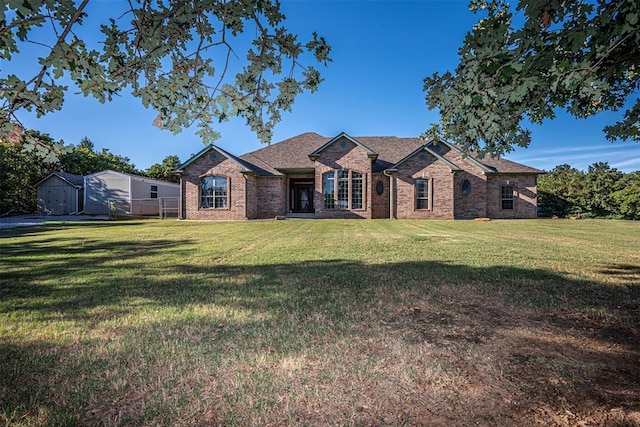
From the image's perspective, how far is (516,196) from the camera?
25344 millimetres

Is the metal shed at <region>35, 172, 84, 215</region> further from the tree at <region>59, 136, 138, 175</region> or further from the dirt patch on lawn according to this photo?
the dirt patch on lawn

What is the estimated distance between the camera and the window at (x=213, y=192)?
24219mm

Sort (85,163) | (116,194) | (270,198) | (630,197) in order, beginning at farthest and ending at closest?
(85,163) → (116,194) → (270,198) → (630,197)

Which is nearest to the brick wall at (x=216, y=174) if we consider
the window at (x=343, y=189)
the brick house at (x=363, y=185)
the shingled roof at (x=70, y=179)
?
the brick house at (x=363, y=185)

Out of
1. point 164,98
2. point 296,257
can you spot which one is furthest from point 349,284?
point 164,98

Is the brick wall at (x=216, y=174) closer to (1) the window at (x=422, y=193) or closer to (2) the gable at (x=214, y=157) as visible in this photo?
(2) the gable at (x=214, y=157)

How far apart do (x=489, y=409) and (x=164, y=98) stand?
4.07m

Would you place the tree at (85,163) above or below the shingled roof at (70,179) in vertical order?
above

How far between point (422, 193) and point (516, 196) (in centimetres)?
833

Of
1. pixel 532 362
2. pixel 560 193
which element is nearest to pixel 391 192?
pixel 560 193

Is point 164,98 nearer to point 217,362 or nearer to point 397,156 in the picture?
point 217,362

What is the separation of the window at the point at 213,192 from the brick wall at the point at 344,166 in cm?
722

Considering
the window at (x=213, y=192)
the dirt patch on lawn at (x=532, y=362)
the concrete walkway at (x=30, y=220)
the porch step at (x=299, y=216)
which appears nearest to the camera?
the dirt patch on lawn at (x=532, y=362)

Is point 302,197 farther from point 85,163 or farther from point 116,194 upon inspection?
point 85,163
